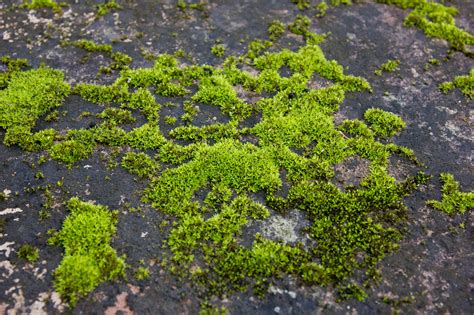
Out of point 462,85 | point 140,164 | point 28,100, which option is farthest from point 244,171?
point 462,85

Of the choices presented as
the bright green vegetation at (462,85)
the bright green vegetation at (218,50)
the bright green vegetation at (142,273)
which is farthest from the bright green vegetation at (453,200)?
the bright green vegetation at (218,50)

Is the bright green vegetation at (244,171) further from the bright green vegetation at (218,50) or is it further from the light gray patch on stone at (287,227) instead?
the bright green vegetation at (218,50)

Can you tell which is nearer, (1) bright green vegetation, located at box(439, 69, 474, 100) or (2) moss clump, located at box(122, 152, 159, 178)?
(2) moss clump, located at box(122, 152, 159, 178)

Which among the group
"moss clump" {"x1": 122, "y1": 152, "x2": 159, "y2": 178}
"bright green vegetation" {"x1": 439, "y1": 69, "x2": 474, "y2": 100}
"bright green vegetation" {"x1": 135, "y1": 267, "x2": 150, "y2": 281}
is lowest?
"bright green vegetation" {"x1": 135, "y1": 267, "x2": 150, "y2": 281}

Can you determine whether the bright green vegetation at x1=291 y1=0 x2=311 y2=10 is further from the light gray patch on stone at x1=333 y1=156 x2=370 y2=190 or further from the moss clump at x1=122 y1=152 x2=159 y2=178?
the moss clump at x1=122 y1=152 x2=159 y2=178

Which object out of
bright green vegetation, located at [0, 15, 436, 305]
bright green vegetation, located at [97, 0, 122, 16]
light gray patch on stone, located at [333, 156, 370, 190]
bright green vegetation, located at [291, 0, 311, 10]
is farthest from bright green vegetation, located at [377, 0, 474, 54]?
bright green vegetation, located at [97, 0, 122, 16]

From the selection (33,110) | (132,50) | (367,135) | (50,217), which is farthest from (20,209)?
(367,135)
